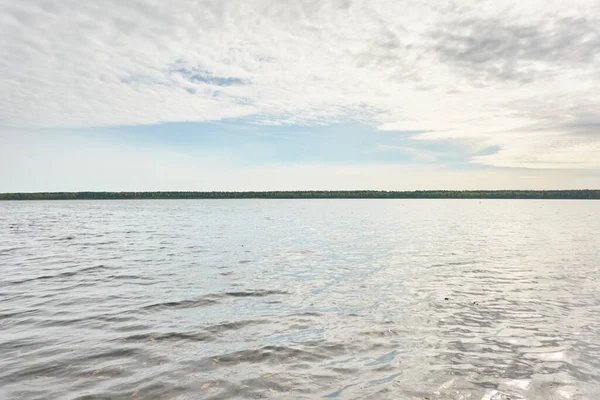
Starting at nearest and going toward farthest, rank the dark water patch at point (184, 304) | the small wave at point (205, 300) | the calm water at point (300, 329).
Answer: the calm water at point (300, 329) → the dark water patch at point (184, 304) → the small wave at point (205, 300)

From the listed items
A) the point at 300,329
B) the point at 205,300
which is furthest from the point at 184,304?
the point at 300,329

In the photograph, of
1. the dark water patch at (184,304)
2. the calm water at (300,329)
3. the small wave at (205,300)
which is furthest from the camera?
the small wave at (205,300)

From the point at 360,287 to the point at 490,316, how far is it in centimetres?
588

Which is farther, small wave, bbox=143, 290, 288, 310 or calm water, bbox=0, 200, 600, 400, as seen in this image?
small wave, bbox=143, 290, 288, 310

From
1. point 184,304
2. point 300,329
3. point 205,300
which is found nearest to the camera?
point 300,329

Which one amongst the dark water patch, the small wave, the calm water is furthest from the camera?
the small wave

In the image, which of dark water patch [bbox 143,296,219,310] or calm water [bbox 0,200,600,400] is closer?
calm water [bbox 0,200,600,400]

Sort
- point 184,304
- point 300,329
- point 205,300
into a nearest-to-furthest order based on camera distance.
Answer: point 300,329, point 184,304, point 205,300

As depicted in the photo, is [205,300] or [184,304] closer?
[184,304]

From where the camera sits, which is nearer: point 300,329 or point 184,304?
point 300,329

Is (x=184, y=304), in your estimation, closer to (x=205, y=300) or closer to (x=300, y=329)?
(x=205, y=300)

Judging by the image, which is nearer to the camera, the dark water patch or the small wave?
the dark water patch

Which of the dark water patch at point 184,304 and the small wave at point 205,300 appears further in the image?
the small wave at point 205,300

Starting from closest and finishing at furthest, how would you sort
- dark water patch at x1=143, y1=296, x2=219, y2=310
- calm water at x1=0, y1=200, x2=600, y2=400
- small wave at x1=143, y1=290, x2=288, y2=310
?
calm water at x1=0, y1=200, x2=600, y2=400, dark water patch at x1=143, y1=296, x2=219, y2=310, small wave at x1=143, y1=290, x2=288, y2=310
